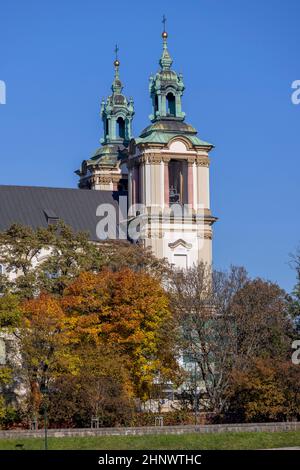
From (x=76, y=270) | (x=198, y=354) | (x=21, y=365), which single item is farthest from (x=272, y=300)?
(x=21, y=365)

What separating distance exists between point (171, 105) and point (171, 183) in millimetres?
5009

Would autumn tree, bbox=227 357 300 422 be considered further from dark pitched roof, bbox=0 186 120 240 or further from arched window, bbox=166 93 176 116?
arched window, bbox=166 93 176 116

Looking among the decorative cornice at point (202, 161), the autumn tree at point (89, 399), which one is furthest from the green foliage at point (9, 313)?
the decorative cornice at point (202, 161)

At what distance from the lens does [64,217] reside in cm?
9769

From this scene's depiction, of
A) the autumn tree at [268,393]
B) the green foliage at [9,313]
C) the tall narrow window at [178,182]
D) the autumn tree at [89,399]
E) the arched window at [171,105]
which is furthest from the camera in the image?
the arched window at [171,105]

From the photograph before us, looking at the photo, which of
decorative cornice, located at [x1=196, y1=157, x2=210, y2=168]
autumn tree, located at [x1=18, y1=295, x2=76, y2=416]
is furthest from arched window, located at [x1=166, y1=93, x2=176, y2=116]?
autumn tree, located at [x1=18, y1=295, x2=76, y2=416]

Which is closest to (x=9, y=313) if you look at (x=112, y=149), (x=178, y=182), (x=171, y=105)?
(x=178, y=182)

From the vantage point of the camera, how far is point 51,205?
98.3 metres

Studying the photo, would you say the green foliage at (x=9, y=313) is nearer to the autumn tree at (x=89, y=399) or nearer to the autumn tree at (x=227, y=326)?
the autumn tree at (x=89, y=399)

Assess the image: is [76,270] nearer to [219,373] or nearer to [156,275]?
[156,275]

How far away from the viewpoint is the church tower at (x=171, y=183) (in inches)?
3839

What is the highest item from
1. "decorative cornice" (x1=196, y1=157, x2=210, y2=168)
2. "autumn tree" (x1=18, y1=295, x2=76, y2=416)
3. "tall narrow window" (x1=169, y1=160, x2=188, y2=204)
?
"decorative cornice" (x1=196, y1=157, x2=210, y2=168)

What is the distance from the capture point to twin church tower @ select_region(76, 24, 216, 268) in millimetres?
97500

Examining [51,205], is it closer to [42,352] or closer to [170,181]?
[170,181]
